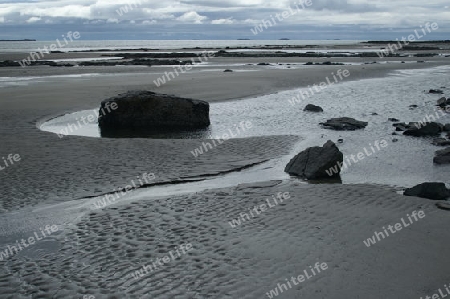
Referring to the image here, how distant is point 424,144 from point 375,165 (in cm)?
317

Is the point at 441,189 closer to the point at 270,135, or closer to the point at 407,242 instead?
the point at 407,242

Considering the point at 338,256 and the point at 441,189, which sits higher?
the point at 338,256

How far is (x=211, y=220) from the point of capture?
7930 mm

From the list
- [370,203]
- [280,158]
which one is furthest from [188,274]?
[280,158]

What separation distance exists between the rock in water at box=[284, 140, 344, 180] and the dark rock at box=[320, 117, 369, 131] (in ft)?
18.4

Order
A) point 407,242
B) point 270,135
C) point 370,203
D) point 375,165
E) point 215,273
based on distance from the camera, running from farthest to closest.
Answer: point 270,135, point 375,165, point 370,203, point 407,242, point 215,273

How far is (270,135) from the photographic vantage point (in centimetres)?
1527

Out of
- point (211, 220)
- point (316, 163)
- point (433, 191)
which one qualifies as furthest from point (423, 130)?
point (211, 220)

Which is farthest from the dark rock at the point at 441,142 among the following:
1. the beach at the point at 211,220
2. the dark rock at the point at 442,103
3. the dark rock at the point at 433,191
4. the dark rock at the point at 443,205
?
A: the dark rock at the point at 442,103

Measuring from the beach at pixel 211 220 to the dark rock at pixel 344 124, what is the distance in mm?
836

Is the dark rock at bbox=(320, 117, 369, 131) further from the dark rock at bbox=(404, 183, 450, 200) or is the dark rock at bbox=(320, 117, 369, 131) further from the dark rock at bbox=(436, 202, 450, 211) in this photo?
the dark rock at bbox=(436, 202, 450, 211)

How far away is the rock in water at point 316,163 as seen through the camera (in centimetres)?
1063

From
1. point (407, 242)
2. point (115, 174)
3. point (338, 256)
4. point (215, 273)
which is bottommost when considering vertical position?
point (407, 242)

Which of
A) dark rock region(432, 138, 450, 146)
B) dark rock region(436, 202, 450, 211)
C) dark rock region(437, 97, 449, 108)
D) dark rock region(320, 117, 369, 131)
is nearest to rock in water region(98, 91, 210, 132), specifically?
dark rock region(320, 117, 369, 131)
